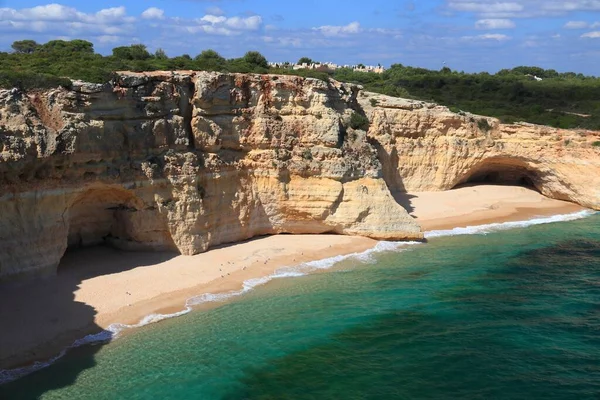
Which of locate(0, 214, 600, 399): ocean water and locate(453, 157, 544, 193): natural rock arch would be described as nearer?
locate(0, 214, 600, 399): ocean water

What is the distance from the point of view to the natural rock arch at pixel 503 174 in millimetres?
39031

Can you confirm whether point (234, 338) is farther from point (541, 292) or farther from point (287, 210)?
point (541, 292)

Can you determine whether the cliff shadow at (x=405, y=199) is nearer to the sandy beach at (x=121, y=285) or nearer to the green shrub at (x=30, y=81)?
the sandy beach at (x=121, y=285)

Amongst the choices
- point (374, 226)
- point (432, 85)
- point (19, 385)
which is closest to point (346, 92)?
point (374, 226)

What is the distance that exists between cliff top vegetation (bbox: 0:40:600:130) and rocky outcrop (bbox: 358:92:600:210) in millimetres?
2482

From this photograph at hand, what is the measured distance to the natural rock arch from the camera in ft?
128

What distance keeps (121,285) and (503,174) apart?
109 ft

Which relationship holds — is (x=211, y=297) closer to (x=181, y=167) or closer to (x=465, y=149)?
(x=181, y=167)

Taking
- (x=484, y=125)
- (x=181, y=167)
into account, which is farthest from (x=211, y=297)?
(x=484, y=125)

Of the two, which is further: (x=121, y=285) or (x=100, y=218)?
(x=100, y=218)

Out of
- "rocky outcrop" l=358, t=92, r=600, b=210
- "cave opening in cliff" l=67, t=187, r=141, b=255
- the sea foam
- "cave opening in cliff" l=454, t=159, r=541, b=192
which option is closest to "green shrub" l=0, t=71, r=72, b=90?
"cave opening in cliff" l=67, t=187, r=141, b=255

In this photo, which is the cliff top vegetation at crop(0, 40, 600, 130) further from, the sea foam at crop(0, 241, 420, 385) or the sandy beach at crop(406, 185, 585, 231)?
the sea foam at crop(0, 241, 420, 385)

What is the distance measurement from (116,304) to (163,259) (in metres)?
4.27

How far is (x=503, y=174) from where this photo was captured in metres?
42.5
